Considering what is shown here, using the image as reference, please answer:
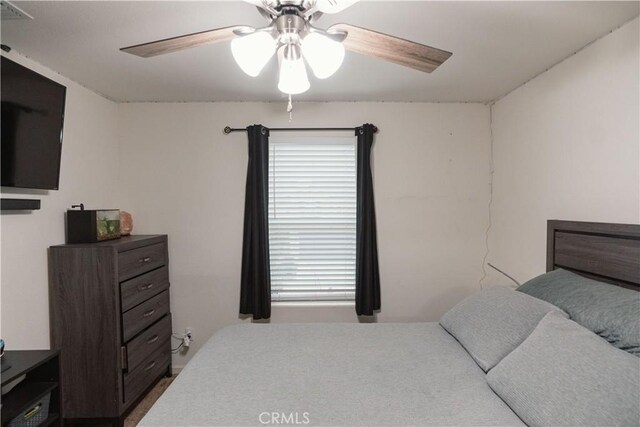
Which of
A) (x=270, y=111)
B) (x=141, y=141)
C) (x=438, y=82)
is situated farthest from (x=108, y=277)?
(x=438, y=82)

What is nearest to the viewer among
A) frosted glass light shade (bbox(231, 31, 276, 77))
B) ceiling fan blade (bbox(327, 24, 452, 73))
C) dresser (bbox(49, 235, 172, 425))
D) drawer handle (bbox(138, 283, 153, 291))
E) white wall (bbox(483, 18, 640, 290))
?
frosted glass light shade (bbox(231, 31, 276, 77))

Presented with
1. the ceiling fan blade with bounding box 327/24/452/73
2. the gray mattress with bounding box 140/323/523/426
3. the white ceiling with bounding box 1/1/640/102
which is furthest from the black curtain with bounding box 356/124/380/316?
the ceiling fan blade with bounding box 327/24/452/73

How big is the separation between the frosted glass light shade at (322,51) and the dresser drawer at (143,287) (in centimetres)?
196

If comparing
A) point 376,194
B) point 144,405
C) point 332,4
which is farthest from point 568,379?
point 144,405

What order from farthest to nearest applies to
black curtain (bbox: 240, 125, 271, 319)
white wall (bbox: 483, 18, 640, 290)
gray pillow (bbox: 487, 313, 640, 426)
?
1. black curtain (bbox: 240, 125, 271, 319)
2. white wall (bbox: 483, 18, 640, 290)
3. gray pillow (bbox: 487, 313, 640, 426)

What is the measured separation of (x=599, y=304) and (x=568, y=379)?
0.53 m

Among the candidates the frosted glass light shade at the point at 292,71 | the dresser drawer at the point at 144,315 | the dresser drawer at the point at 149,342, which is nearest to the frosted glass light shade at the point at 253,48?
the frosted glass light shade at the point at 292,71

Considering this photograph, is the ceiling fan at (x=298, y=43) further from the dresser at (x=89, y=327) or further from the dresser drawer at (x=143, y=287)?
the dresser drawer at (x=143, y=287)

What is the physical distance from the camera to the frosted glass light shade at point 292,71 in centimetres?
126

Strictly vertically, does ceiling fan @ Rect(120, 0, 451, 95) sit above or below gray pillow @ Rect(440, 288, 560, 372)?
above

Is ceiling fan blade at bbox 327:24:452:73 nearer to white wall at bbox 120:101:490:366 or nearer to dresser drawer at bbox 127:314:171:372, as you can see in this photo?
white wall at bbox 120:101:490:366

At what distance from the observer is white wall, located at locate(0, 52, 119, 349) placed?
1888 millimetres

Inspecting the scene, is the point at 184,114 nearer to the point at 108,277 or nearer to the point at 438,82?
the point at 108,277

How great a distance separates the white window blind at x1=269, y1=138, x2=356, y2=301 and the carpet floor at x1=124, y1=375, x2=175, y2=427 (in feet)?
3.78
